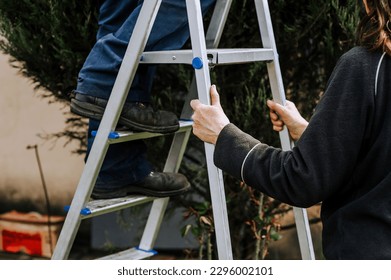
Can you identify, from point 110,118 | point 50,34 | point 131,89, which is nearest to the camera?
point 110,118

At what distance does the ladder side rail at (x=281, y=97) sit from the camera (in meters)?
2.77

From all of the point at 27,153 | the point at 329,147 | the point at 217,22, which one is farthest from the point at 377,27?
the point at 27,153

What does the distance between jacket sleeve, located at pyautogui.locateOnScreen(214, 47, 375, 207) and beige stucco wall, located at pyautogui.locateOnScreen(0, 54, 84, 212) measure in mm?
3036

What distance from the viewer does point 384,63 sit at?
78.6 inches

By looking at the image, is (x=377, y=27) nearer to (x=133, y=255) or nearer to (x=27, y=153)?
(x=133, y=255)

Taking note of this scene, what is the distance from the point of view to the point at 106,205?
281cm

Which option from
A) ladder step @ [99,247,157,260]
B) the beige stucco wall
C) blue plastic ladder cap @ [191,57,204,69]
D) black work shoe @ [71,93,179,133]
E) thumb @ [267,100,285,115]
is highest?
blue plastic ladder cap @ [191,57,204,69]

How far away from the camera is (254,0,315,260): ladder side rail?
2770mm

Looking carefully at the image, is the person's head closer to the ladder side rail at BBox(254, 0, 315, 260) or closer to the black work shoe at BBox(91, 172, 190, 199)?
the ladder side rail at BBox(254, 0, 315, 260)

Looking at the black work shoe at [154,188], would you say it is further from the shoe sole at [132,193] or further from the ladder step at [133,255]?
the ladder step at [133,255]

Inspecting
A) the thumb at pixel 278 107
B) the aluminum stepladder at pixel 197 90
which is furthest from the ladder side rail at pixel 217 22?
the thumb at pixel 278 107

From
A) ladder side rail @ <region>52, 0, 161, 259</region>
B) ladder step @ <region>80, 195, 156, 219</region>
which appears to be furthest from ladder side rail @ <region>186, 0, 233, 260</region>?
ladder step @ <region>80, 195, 156, 219</region>

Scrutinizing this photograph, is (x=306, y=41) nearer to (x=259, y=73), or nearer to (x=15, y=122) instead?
(x=259, y=73)

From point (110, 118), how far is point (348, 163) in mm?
978
